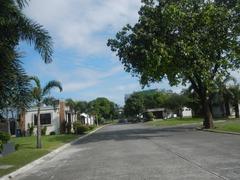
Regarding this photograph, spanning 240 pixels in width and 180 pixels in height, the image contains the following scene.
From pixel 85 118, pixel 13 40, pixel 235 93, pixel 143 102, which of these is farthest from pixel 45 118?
pixel 143 102

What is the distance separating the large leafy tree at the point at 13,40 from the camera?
14.1 metres

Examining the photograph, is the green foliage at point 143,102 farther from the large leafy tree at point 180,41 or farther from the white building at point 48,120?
the large leafy tree at point 180,41

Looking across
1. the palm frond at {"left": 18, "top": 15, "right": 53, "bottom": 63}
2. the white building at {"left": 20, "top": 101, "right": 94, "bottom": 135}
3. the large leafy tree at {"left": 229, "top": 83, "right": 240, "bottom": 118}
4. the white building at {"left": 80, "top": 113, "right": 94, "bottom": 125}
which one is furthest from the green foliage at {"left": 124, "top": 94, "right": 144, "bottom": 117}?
the palm frond at {"left": 18, "top": 15, "right": 53, "bottom": 63}

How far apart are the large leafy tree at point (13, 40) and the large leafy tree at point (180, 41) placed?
20.0 m

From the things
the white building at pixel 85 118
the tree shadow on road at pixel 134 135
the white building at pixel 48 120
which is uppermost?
the white building at pixel 85 118

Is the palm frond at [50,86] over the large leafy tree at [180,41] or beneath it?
beneath

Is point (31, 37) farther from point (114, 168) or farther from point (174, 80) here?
Result: point (174, 80)

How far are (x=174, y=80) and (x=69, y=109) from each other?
29.7 m

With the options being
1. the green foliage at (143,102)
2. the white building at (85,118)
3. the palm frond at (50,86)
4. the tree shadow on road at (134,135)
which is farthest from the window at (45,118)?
the green foliage at (143,102)

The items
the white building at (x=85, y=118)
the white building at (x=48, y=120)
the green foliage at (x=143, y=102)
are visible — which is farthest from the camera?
the green foliage at (x=143, y=102)

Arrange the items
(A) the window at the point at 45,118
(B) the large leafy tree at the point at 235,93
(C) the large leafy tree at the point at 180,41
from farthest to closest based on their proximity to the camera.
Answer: (B) the large leafy tree at the point at 235,93 < (A) the window at the point at 45,118 < (C) the large leafy tree at the point at 180,41

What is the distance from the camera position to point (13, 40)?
14539mm

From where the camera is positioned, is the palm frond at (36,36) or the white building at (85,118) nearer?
the palm frond at (36,36)

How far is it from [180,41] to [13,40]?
2256 cm
